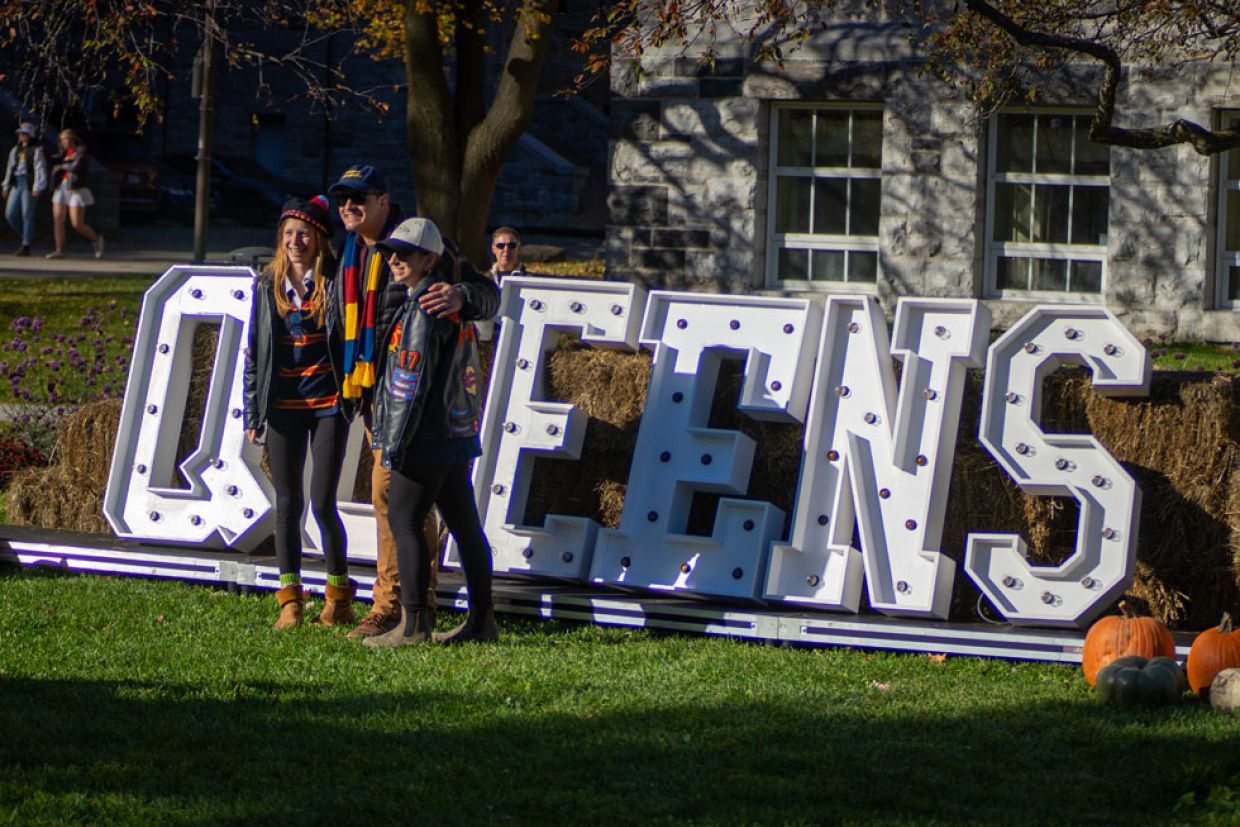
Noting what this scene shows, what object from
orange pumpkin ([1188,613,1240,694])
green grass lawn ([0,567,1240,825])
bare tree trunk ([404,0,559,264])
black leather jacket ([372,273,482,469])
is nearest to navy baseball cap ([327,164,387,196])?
black leather jacket ([372,273,482,469])

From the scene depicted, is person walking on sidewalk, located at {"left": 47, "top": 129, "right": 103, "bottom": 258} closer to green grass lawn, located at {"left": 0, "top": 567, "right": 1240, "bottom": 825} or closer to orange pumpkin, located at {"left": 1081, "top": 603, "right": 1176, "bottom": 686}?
green grass lawn, located at {"left": 0, "top": 567, "right": 1240, "bottom": 825}

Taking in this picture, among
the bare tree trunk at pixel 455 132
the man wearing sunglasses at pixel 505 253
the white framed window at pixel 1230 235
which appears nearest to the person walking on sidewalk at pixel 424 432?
the man wearing sunglasses at pixel 505 253

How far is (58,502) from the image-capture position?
9.16 m

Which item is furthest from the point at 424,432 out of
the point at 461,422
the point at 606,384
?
the point at 606,384

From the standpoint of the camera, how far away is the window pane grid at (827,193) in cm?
1741

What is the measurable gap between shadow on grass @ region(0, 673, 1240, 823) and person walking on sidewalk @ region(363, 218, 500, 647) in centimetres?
83

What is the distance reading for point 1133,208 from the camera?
16266 millimetres

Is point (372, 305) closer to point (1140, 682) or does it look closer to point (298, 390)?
point (298, 390)

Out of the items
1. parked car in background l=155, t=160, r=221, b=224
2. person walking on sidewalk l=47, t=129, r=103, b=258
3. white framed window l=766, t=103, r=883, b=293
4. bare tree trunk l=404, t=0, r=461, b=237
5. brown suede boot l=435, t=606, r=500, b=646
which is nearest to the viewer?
brown suede boot l=435, t=606, r=500, b=646

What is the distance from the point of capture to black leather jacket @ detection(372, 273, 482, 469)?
6.61m

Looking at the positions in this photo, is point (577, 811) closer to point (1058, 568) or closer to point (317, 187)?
point (1058, 568)

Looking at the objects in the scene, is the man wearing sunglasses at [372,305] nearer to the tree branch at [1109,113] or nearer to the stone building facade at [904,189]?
the tree branch at [1109,113]

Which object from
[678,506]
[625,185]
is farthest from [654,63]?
[678,506]

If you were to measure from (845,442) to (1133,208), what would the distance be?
994cm
